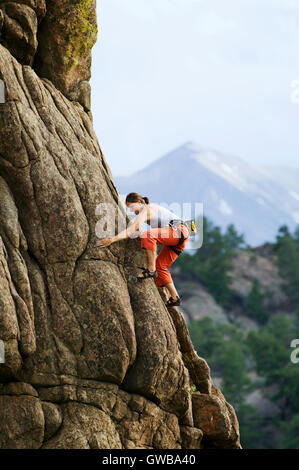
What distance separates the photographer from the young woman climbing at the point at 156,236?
20.9m

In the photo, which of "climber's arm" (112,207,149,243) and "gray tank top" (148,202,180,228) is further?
"gray tank top" (148,202,180,228)

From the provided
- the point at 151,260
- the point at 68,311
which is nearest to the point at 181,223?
the point at 151,260

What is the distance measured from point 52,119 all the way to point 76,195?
2577mm

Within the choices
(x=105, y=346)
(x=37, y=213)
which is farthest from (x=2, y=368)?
Answer: (x=37, y=213)

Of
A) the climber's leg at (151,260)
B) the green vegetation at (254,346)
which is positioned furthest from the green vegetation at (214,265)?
the climber's leg at (151,260)

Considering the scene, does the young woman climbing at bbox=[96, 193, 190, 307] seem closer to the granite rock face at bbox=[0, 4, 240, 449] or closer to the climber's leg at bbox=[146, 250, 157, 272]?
the climber's leg at bbox=[146, 250, 157, 272]

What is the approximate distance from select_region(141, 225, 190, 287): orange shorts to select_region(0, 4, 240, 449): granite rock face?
535mm

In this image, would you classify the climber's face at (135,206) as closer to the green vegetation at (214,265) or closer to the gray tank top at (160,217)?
the gray tank top at (160,217)

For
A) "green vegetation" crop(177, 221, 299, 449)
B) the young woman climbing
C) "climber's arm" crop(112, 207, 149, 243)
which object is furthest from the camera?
"green vegetation" crop(177, 221, 299, 449)

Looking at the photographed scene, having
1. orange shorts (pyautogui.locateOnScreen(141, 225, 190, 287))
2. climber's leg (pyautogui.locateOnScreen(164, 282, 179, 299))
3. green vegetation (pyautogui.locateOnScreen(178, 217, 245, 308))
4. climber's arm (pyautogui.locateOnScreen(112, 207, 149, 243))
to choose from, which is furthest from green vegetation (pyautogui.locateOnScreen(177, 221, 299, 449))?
climber's arm (pyautogui.locateOnScreen(112, 207, 149, 243))

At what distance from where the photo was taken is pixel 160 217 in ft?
70.3

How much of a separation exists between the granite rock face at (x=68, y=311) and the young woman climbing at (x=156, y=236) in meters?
0.43

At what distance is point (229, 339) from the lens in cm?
11025

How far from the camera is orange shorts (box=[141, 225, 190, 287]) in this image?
21000mm
